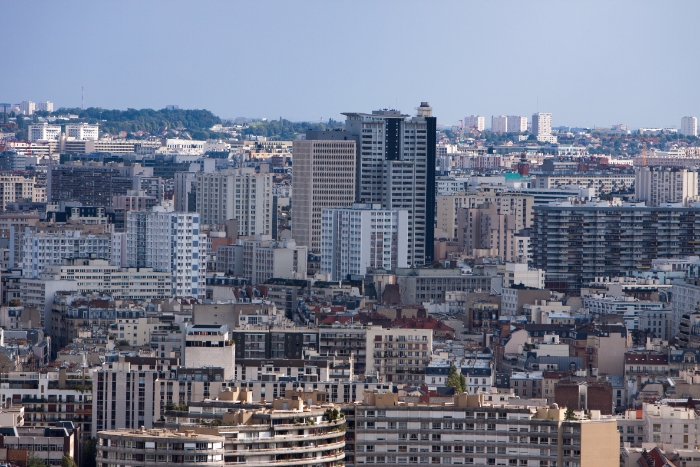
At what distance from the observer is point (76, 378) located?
47.1 meters

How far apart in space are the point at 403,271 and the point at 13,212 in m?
34.7

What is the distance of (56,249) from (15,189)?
46.6 m

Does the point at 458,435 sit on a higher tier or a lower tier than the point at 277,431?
lower

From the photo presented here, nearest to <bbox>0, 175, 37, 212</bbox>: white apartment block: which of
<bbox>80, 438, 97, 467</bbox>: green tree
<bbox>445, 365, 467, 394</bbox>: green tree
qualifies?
<bbox>445, 365, 467, 394</bbox>: green tree

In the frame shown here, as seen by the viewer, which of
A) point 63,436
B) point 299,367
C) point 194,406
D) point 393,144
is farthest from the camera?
point 393,144

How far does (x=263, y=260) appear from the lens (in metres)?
79.8

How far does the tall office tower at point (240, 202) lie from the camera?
98.7 m

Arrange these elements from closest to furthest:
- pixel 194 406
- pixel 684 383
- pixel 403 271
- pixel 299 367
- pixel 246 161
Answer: pixel 194 406 < pixel 299 367 < pixel 684 383 < pixel 403 271 < pixel 246 161

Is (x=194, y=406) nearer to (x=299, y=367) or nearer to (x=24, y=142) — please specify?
(x=299, y=367)

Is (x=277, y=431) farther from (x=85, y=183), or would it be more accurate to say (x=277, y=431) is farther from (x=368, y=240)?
(x=85, y=183)

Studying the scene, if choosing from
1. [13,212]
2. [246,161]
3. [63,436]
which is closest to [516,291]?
[63,436]

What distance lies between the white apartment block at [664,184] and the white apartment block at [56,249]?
139ft

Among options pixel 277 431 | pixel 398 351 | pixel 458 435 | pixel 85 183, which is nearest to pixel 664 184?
pixel 85 183

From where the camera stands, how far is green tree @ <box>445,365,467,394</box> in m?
47.4
